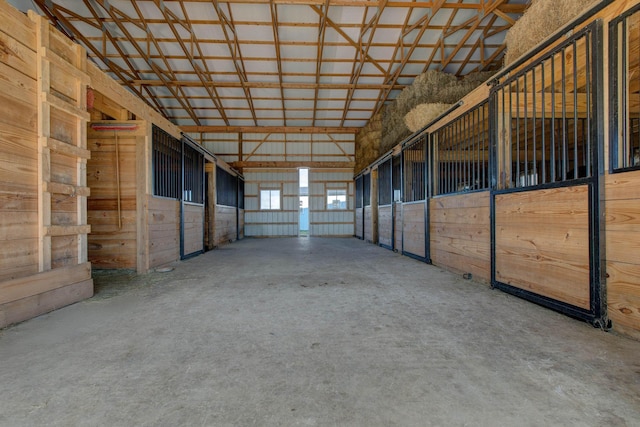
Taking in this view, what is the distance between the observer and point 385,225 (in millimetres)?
7941

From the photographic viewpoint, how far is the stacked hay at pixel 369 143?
11.4 m

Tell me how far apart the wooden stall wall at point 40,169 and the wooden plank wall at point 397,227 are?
5.66 meters

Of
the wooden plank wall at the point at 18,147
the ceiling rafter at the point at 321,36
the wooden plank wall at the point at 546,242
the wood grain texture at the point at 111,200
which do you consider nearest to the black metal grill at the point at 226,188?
the wood grain texture at the point at 111,200

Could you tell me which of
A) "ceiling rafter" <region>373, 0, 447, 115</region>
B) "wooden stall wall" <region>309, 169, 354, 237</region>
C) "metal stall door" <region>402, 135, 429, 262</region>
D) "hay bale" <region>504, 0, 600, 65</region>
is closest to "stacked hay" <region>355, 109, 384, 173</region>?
"ceiling rafter" <region>373, 0, 447, 115</region>

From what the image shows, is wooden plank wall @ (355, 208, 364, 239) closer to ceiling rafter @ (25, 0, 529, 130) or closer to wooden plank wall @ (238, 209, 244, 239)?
ceiling rafter @ (25, 0, 529, 130)

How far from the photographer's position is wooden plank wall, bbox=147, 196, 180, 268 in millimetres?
4402

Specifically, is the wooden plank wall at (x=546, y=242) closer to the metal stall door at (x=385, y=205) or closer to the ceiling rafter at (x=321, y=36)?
the metal stall door at (x=385, y=205)

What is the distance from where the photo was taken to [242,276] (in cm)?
394

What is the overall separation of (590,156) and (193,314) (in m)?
3.37

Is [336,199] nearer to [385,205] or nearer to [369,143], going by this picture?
[369,143]

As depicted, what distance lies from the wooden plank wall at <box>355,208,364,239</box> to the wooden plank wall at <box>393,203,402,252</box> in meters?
4.16

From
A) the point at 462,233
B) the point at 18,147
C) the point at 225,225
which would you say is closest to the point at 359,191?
the point at 225,225

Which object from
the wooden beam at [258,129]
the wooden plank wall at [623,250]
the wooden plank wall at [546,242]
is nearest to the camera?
the wooden plank wall at [623,250]

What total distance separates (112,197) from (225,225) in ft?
17.2
